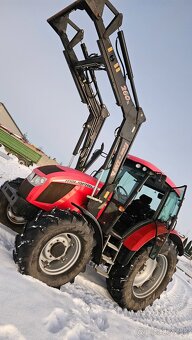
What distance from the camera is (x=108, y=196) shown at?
4492 millimetres

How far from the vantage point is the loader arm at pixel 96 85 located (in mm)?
3955

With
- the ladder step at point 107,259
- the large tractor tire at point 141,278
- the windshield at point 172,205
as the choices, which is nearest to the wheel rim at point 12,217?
the ladder step at point 107,259

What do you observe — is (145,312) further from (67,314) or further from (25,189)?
(25,189)

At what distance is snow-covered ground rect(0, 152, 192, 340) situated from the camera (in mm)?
2645

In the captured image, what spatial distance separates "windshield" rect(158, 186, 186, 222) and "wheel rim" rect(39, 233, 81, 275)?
1883mm

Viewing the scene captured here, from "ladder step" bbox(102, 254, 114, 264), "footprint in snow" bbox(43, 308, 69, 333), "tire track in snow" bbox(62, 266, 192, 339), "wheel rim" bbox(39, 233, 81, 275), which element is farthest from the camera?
"ladder step" bbox(102, 254, 114, 264)

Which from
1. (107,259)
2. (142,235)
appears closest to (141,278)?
(142,235)

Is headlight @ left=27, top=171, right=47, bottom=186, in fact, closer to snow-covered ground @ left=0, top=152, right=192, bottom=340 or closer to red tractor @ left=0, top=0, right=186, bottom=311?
red tractor @ left=0, top=0, right=186, bottom=311

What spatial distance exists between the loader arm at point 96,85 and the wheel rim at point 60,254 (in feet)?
1.81

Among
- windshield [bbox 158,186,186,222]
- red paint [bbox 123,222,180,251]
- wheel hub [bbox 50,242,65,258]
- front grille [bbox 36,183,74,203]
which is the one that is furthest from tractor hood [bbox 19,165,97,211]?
windshield [bbox 158,186,186,222]

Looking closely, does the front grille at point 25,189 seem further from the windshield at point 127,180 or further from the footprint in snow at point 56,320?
the footprint in snow at point 56,320

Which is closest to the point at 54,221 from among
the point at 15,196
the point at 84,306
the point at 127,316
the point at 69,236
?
the point at 69,236

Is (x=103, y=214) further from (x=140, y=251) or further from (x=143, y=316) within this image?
(x=143, y=316)

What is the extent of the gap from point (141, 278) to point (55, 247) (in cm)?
207
